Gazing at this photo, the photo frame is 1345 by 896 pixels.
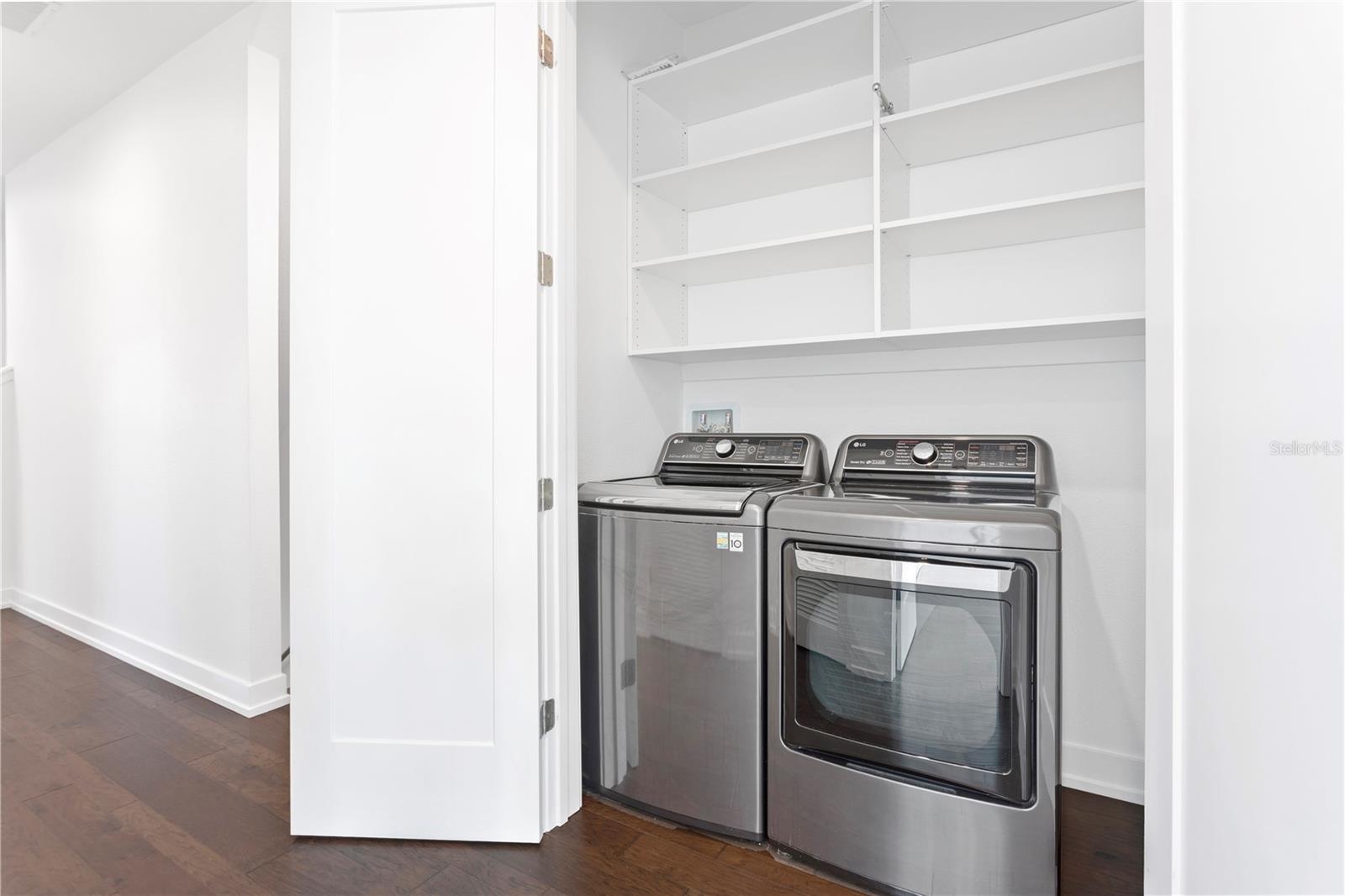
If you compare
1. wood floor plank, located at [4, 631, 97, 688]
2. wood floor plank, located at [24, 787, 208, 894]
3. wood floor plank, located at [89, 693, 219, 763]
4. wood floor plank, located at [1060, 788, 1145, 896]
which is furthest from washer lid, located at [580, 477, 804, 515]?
wood floor plank, located at [4, 631, 97, 688]

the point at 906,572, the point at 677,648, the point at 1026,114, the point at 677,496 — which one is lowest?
the point at 677,648

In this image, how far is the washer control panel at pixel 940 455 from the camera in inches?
72.2

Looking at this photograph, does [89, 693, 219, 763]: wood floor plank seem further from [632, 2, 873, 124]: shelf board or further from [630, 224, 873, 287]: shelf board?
[632, 2, 873, 124]: shelf board

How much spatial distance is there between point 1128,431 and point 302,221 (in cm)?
232

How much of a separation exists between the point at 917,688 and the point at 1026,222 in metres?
1.27

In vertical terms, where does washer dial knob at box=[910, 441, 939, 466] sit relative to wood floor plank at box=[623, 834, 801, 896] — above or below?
above

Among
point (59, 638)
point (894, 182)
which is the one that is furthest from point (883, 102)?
point (59, 638)

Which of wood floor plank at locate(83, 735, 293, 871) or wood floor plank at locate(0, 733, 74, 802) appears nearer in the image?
wood floor plank at locate(83, 735, 293, 871)

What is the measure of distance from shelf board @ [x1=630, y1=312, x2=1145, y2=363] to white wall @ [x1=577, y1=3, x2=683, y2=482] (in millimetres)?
156

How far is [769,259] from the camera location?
2.19 metres

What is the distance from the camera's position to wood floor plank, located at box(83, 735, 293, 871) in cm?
166

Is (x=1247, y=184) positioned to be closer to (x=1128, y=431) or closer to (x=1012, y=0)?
(x=1128, y=431)

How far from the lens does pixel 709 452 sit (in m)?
2.32

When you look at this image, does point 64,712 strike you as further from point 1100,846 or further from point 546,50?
point 1100,846
